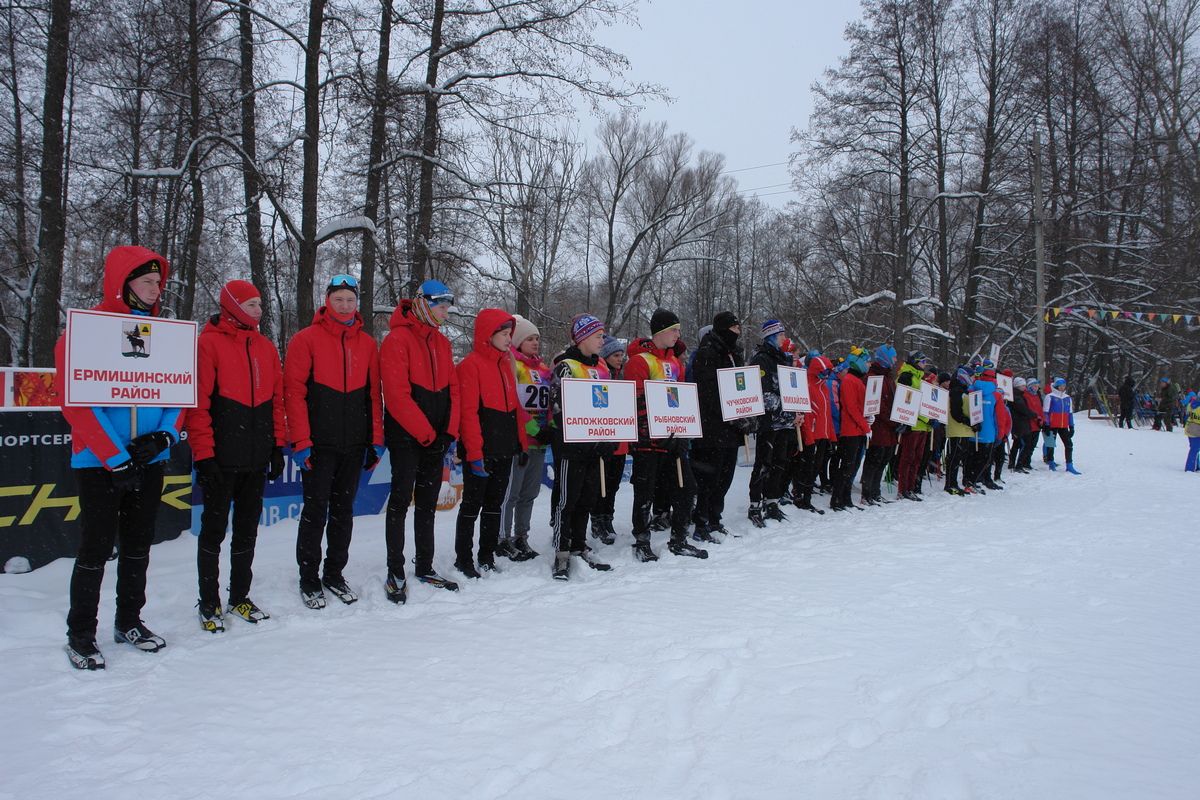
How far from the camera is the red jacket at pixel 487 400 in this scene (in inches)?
197

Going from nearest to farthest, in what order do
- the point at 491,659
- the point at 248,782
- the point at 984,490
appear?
the point at 248,782
the point at 491,659
the point at 984,490

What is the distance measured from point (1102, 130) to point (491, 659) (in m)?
30.9

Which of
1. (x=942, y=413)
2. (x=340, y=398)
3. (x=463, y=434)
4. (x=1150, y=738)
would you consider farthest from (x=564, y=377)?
(x=942, y=413)

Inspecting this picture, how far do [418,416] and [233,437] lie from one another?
1.15 meters

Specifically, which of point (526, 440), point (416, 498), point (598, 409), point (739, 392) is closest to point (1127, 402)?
point (739, 392)

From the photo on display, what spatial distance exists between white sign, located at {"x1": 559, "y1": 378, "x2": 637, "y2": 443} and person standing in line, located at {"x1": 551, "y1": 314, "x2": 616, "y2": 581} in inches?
3.0

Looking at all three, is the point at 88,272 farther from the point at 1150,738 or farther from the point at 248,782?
the point at 1150,738

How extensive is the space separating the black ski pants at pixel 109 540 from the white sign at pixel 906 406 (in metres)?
8.44

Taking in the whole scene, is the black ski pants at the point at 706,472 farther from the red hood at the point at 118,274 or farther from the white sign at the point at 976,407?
the white sign at the point at 976,407

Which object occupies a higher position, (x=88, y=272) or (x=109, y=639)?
(x=88, y=272)

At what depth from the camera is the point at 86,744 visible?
2.63 m

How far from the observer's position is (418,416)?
179 inches

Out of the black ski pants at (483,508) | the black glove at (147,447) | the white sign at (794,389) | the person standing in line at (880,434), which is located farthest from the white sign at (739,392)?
the black glove at (147,447)

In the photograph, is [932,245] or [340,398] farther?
[932,245]
